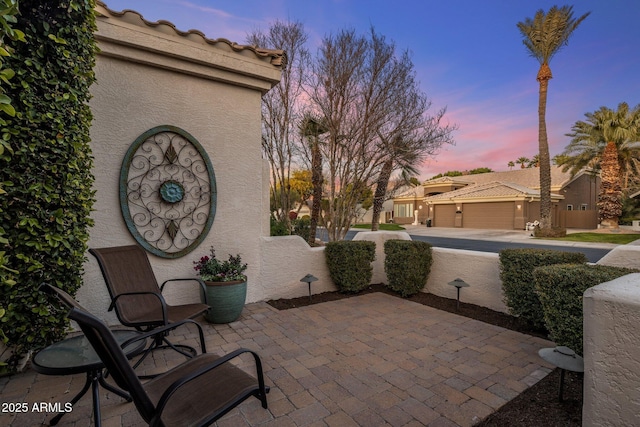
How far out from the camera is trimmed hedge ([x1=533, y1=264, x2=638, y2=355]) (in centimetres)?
277

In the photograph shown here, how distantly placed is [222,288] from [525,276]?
167 inches

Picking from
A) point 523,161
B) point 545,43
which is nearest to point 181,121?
point 545,43

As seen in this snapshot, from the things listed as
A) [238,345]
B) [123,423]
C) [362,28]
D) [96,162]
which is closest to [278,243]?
[238,345]

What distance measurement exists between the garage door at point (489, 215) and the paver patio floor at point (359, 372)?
2348 cm

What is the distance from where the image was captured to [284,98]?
818 centimetres

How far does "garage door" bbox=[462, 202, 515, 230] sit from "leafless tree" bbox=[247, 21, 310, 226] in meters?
22.0

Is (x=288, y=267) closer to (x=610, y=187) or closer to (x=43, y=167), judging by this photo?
(x=43, y=167)

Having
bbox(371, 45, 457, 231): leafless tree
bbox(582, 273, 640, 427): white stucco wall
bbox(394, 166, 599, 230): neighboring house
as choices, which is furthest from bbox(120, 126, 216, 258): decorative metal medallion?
bbox(394, 166, 599, 230): neighboring house

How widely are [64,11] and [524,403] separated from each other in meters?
5.51

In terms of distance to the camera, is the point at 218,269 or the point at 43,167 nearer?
the point at 43,167

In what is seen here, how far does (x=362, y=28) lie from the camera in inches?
266

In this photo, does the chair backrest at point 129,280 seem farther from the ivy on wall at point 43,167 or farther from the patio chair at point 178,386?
the patio chair at point 178,386

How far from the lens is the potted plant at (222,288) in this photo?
4125 mm

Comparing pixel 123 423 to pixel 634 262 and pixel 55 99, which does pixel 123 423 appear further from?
pixel 634 262
